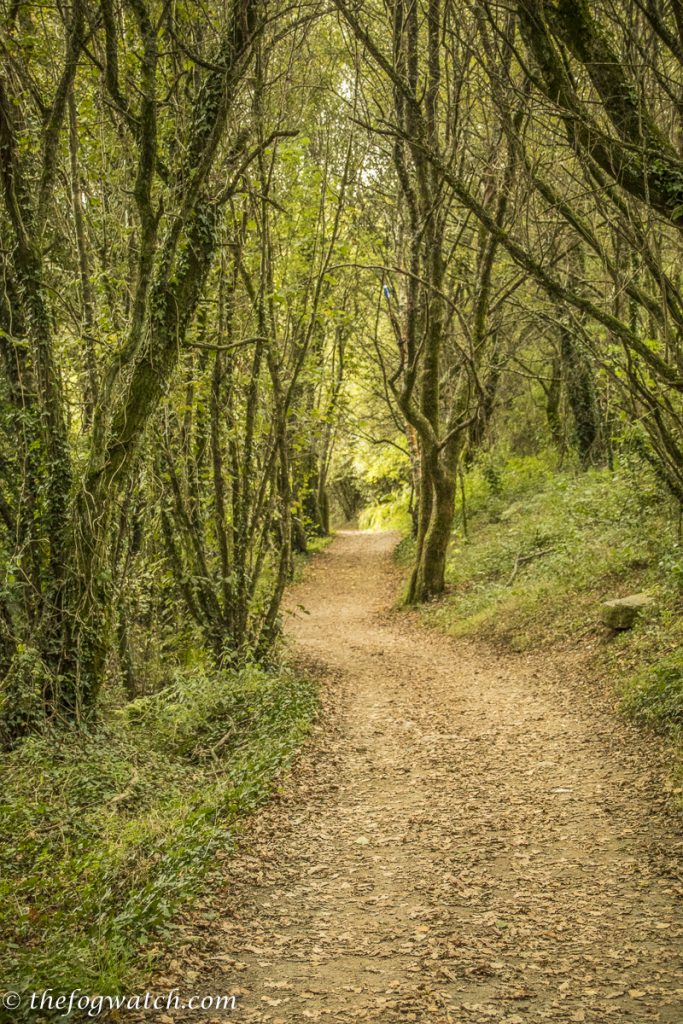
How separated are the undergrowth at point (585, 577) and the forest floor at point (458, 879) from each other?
0.59 meters

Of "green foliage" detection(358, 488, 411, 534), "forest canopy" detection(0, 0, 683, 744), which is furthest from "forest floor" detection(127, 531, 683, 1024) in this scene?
"green foliage" detection(358, 488, 411, 534)

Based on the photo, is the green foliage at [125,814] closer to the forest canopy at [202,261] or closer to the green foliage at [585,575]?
the forest canopy at [202,261]

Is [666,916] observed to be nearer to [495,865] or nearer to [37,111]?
[495,865]

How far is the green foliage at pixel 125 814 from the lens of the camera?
13.3 ft

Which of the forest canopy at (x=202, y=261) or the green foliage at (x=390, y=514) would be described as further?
the green foliage at (x=390, y=514)

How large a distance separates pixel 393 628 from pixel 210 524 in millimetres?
5645

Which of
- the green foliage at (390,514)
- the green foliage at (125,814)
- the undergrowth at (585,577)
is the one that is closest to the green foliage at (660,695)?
the undergrowth at (585,577)

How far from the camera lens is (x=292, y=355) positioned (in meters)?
11.3

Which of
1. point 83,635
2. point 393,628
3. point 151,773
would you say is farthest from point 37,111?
point 393,628

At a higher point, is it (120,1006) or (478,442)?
(478,442)

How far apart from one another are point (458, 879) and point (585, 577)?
716 centimetres

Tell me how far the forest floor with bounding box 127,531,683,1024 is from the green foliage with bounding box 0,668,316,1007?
285 mm

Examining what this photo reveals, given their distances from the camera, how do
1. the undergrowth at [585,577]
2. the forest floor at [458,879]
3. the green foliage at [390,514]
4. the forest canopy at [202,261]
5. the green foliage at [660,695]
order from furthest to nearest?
the green foliage at [390,514] → the undergrowth at [585,577] → the forest canopy at [202,261] → the green foliage at [660,695] → the forest floor at [458,879]

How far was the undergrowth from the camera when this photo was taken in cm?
809
